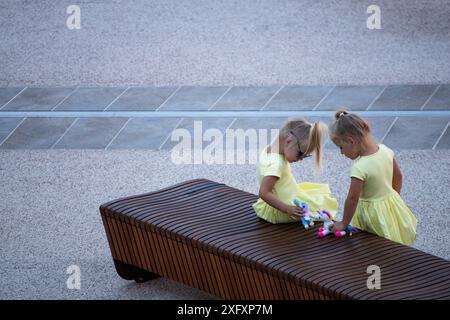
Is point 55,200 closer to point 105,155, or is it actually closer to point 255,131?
point 105,155

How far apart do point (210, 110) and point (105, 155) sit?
137 centimetres

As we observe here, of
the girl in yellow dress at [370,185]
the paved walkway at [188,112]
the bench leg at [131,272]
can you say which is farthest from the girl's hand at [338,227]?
the paved walkway at [188,112]

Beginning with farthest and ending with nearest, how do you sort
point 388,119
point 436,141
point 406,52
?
point 406,52, point 388,119, point 436,141

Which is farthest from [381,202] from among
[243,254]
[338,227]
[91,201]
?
[91,201]

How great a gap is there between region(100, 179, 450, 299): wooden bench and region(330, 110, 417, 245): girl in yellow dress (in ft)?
0.72

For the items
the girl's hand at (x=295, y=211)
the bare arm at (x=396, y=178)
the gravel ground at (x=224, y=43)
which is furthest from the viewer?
the gravel ground at (x=224, y=43)

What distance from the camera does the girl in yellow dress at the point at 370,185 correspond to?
560cm

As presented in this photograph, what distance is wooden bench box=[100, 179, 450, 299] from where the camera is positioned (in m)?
5.05

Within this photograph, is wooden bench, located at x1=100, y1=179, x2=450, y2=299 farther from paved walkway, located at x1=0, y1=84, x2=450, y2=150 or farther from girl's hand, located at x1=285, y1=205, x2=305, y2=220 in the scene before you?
paved walkway, located at x1=0, y1=84, x2=450, y2=150

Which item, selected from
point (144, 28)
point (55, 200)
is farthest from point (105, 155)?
point (144, 28)

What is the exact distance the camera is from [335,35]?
36.7 feet

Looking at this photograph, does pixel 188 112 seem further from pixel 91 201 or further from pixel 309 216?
pixel 309 216

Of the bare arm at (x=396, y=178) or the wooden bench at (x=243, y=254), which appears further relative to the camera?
the bare arm at (x=396, y=178)

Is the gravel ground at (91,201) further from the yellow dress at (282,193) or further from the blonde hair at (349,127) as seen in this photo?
the blonde hair at (349,127)
